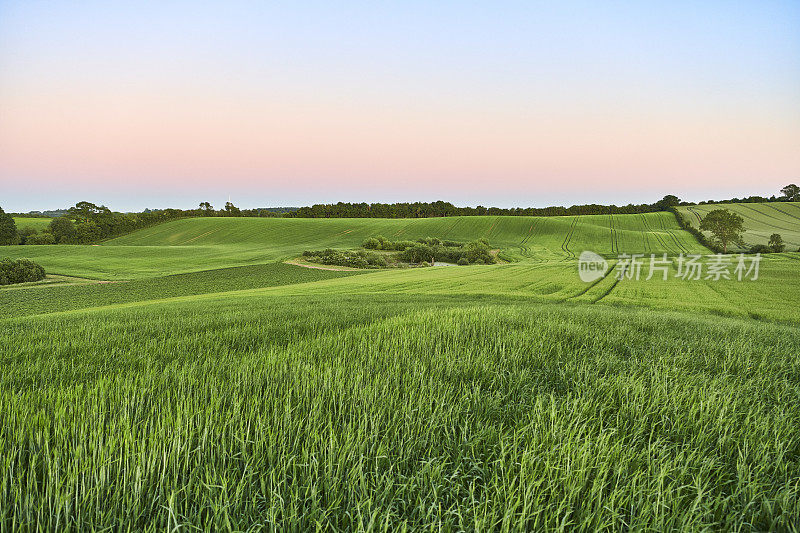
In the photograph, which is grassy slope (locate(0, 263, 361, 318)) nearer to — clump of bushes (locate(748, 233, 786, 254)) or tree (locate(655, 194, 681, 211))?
clump of bushes (locate(748, 233, 786, 254))

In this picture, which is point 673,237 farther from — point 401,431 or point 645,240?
point 401,431

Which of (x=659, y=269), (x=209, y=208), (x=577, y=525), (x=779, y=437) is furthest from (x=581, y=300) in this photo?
(x=209, y=208)

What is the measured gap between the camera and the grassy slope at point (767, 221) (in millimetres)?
67900

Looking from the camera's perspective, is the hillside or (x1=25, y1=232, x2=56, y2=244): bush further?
(x1=25, y1=232, x2=56, y2=244): bush

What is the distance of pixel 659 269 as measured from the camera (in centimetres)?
3847

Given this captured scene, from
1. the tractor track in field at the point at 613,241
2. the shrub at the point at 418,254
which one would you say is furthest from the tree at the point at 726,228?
the shrub at the point at 418,254

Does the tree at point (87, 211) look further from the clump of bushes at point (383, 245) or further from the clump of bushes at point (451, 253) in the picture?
the clump of bushes at point (451, 253)

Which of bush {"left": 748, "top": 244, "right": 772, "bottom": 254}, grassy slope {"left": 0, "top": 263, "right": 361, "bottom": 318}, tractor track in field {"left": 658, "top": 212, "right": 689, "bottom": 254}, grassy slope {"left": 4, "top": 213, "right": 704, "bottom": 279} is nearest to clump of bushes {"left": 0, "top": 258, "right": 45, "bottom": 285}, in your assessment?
grassy slope {"left": 4, "top": 213, "right": 704, "bottom": 279}

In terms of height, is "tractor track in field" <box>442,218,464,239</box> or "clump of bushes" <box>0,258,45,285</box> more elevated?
"tractor track in field" <box>442,218,464,239</box>

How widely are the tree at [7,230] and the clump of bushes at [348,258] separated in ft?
214

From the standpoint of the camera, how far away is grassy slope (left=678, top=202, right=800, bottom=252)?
67900 millimetres

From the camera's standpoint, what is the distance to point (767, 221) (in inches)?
3312

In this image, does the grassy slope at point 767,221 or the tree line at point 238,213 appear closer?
the grassy slope at point 767,221

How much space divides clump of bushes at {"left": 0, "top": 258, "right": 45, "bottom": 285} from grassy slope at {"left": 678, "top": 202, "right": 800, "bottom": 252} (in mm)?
108502
